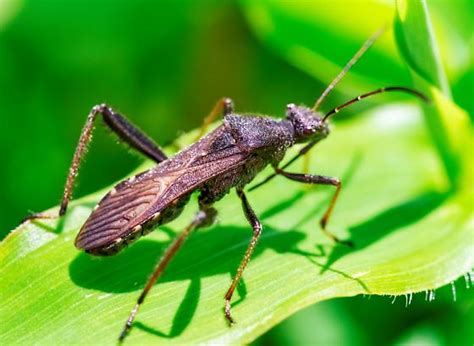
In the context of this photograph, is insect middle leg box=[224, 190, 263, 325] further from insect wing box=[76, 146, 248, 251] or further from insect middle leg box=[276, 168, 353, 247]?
insect middle leg box=[276, 168, 353, 247]

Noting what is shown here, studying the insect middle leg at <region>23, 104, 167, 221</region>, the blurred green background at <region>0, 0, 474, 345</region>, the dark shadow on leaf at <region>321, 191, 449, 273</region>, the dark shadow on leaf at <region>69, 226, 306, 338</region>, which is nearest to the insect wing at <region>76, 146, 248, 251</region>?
the dark shadow on leaf at <region>69, 226, 306, 338</region>

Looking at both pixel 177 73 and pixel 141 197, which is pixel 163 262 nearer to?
pixel 141 197

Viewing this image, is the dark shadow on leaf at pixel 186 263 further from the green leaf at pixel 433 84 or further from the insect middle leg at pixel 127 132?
the green leaf at pixel 433 84

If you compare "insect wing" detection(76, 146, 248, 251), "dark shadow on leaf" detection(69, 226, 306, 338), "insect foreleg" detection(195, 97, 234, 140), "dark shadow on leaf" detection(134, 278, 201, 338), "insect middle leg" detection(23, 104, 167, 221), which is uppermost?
"insect foreleg" detection(195, 97, 234, 140)

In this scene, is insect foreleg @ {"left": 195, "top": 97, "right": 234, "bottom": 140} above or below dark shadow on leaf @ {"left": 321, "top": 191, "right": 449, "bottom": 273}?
above

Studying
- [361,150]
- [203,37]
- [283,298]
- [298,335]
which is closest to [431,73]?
[361,150]
